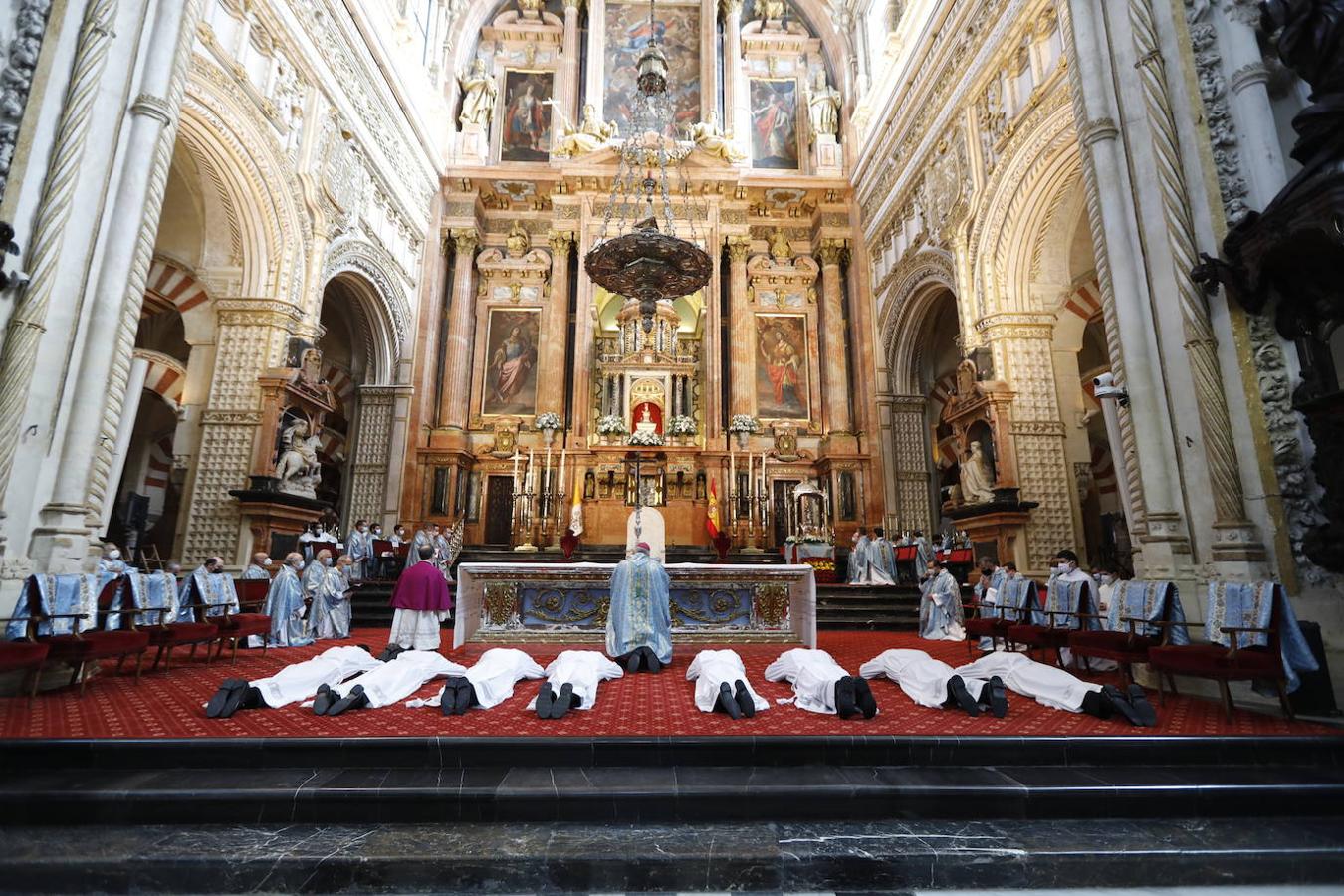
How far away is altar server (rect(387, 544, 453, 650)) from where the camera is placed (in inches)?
Answer: 257

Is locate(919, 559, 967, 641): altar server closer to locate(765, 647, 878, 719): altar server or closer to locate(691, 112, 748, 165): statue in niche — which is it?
locate(765, 647, 878, 719): altar server

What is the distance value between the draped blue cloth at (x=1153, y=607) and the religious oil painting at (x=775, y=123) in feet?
48.0

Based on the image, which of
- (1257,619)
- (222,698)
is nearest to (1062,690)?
(1257,619)

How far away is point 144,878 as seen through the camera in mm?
2504

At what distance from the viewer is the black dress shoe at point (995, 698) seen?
4.04 m

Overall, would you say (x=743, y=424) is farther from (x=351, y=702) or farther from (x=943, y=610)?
(x=351, y=702)

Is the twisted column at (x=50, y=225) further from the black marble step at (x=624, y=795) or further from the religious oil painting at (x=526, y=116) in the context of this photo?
the religious oil painting at (x=526, y=116)

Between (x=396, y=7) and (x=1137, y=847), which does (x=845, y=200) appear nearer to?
(x=396, y=7)

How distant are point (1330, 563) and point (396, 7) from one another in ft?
54.0

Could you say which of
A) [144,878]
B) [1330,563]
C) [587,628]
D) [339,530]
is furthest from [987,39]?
[339,530]

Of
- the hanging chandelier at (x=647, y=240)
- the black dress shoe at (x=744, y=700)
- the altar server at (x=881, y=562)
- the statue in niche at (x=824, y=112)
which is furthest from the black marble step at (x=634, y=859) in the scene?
the statue in niche at (x=824, y=112)

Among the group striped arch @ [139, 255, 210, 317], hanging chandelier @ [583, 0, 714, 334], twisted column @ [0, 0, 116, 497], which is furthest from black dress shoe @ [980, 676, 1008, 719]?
striped arch @ [139, 255, 210, 317]

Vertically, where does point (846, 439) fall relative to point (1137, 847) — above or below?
above

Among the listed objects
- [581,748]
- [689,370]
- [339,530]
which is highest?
[689,370]
